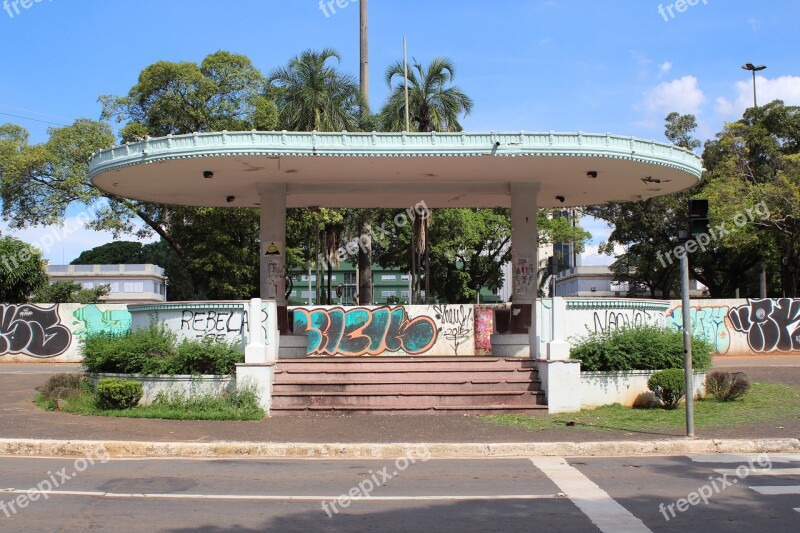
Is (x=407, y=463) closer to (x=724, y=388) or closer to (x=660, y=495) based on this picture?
(x=660, y=495)

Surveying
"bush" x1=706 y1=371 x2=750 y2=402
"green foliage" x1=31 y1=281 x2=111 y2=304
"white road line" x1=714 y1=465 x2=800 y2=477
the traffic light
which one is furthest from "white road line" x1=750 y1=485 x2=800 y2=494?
"green foliage" x1=31 y1=281 x2=111 y2=304

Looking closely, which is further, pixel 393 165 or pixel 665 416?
pixel 393 165

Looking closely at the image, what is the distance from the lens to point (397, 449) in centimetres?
1155

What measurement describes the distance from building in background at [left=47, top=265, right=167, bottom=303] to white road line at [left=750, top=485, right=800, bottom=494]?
6662cm

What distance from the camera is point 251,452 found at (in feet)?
38.1

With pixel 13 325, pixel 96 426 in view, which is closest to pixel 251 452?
pixel 96 426

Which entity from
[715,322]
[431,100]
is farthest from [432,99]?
[715,322]

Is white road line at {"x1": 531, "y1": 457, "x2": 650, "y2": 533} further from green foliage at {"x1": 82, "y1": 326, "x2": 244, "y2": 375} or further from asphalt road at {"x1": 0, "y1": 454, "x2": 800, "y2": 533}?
green foliage at {"x1": 82, "y1": 326, "x2": 244, "y2": 375}

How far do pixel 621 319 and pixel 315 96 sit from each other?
77.0ft

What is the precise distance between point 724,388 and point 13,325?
26489 mm

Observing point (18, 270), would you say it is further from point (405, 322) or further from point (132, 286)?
point (132, 286)

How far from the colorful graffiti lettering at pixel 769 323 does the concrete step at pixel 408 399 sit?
19953 millimetres

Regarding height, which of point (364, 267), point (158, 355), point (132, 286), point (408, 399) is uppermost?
point (132, 286)

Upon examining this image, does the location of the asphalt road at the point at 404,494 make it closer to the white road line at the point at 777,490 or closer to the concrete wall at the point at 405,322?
the white road line at the point at 777,490
